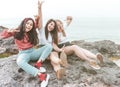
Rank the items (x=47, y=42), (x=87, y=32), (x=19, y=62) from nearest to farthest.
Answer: (x=19, y=62) → (x=47, y=42) → (x=87, y=32)

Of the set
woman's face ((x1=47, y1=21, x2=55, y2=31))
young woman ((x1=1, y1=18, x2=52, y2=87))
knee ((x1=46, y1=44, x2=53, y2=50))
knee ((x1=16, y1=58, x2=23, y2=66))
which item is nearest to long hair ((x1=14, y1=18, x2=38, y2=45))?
young woman ((x1=1, y1=18, x2=52, y2=87))

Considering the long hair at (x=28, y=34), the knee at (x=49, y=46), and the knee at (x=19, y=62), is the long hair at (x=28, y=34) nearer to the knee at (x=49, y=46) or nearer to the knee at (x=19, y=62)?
the knee at (x=49, y=46)

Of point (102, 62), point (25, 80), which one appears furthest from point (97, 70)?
point (25, 80)

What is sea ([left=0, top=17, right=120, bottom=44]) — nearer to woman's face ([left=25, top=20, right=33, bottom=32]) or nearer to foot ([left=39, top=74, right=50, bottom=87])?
woman's face ([left=25, top=20, right=33, bottom=32])

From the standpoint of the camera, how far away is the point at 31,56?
13.0 m

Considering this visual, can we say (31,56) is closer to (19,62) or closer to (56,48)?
(19,62)

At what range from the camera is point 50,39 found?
13.2 metres

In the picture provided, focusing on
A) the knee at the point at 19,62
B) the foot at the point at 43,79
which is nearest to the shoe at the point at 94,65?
the foot at the point at 43,79

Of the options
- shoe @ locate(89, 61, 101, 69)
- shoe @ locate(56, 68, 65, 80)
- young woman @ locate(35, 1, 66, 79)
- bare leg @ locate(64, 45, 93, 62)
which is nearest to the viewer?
shoe @ locate(56, 68, 65, 80)

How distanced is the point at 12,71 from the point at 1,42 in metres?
6.62

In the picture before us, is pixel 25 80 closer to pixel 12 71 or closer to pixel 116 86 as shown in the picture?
pixel 12 71

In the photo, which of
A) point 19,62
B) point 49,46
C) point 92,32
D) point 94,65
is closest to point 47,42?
point 49,46

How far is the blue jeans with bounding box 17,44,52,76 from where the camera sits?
12.6m

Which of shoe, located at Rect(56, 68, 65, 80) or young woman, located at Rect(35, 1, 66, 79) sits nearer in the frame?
shoe, located at Rect(56, 68, 65, 80)
